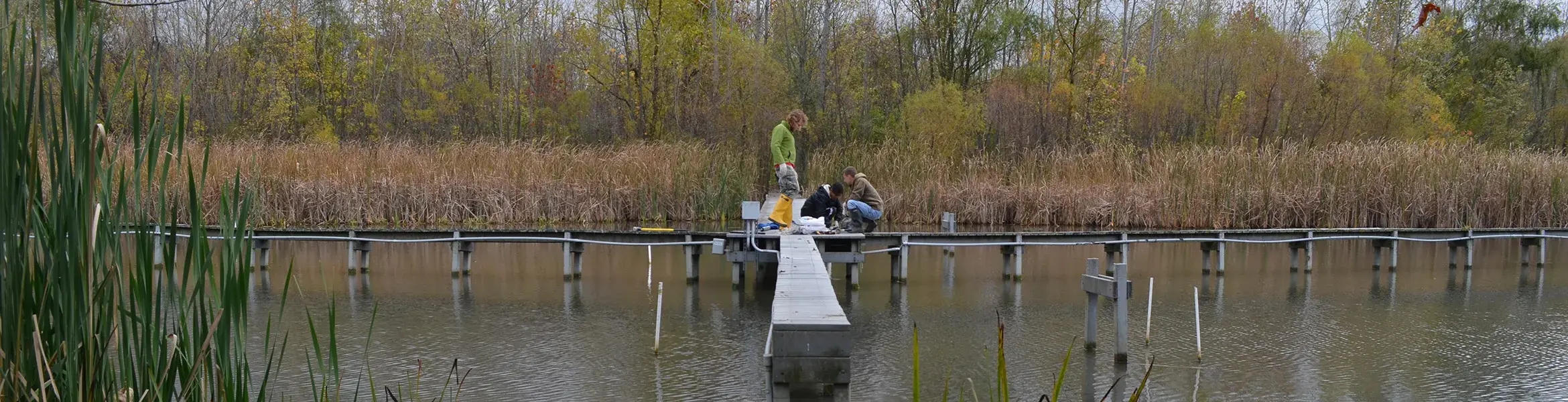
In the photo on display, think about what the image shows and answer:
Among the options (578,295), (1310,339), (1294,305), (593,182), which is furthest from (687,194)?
(1310,339)

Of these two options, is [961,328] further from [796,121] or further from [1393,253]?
[1393,253]

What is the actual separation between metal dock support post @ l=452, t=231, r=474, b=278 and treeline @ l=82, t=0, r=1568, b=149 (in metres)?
11.8

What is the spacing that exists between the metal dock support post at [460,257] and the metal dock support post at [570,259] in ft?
3.38

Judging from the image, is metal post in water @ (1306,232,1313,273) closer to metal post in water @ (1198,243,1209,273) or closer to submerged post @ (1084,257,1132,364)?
metal post in water @ (1198,243,1209,273)

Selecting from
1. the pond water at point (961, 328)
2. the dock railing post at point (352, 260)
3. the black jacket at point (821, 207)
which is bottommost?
the pond water at point (961, 328)

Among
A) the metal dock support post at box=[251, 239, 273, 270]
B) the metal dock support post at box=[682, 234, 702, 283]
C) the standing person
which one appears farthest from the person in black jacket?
the metal dock support post at box=[251, 239, 273, 270]

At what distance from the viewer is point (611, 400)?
725 cm

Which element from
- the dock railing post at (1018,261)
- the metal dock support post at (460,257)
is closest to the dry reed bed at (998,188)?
the metal dock support post at (460,257)

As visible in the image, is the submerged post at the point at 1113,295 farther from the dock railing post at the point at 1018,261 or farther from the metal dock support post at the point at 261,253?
the metal dock support post at the point at 261,253

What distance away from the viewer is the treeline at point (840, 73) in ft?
84.4

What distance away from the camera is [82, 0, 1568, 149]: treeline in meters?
25.7

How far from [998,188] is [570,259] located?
7918 mm

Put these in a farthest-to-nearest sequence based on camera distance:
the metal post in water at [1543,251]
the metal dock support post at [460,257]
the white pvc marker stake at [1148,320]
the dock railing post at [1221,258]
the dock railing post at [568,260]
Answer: the metal post in water at [1543,251] → the dock railing post at [1221,258] → the metal dock support post at [460,257] → the dock railing post at [568,260] → the white pvc marker stake at [1148,320]

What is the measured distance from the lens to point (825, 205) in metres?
13.0
